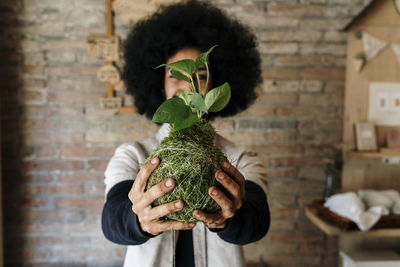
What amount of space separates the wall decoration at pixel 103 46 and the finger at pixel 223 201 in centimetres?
139

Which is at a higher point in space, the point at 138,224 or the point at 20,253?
the point at 138,224

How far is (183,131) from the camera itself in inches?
22.7

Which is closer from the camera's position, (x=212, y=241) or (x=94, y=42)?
(x=212, y=241)

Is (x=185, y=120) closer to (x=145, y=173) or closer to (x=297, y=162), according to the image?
(x=145, y=173)

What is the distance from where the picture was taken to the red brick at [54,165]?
1732 millimetres

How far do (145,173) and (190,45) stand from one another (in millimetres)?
751

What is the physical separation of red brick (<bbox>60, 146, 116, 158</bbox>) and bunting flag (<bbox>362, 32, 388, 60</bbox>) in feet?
5.54

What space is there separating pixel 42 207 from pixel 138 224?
1.40 metres

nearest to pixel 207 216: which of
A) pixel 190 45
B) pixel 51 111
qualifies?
pixel 190 45

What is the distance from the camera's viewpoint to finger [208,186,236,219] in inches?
20.7

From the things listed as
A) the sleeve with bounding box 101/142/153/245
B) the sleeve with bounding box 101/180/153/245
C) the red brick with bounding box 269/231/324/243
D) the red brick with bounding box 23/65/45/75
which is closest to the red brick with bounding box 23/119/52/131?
the red brick with bounding box 23/65/45/75

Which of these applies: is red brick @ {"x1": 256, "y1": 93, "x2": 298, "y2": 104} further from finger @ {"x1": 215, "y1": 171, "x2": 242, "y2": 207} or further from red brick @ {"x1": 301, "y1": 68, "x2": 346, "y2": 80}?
finger @ {"x1": 215, "y1": 171, "x2": 242, "y2": 207}

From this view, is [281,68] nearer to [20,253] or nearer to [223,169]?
[223,169]

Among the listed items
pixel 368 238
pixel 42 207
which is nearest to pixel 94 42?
pixel 42 207
